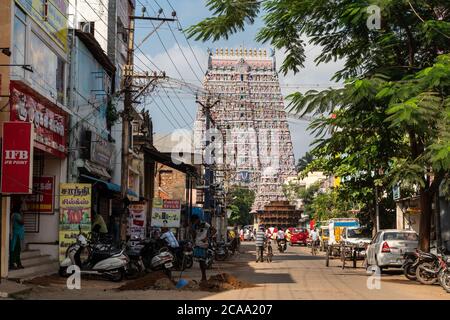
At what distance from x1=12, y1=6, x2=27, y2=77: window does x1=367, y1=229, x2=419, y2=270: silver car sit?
1203 centimetres

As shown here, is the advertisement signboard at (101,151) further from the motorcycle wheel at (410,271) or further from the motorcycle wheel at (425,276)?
the motorcycle wheel at (425,276)

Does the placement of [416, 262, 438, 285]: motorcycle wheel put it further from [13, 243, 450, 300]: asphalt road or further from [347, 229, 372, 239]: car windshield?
[347, 229, 372, 239]: car windshield

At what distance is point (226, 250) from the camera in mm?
29625

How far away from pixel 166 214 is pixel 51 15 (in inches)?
385

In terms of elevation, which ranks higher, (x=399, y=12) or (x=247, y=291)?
(x=399, y=12)

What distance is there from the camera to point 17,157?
1419cm

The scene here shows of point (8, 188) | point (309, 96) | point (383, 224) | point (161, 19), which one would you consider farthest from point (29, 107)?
point (383, 224)

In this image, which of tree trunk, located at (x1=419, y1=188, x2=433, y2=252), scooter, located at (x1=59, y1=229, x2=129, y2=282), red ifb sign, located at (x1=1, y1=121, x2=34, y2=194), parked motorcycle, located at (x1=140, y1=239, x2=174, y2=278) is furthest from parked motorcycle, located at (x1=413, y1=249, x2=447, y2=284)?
red ifb sign, located at (x1=1, y1=121, x2=34, y2=194)

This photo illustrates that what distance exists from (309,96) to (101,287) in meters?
6.90

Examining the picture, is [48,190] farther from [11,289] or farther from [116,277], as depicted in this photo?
[11,289]

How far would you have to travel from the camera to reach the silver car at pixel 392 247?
1970 centimetres

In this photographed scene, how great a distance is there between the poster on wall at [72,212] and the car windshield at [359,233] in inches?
771
